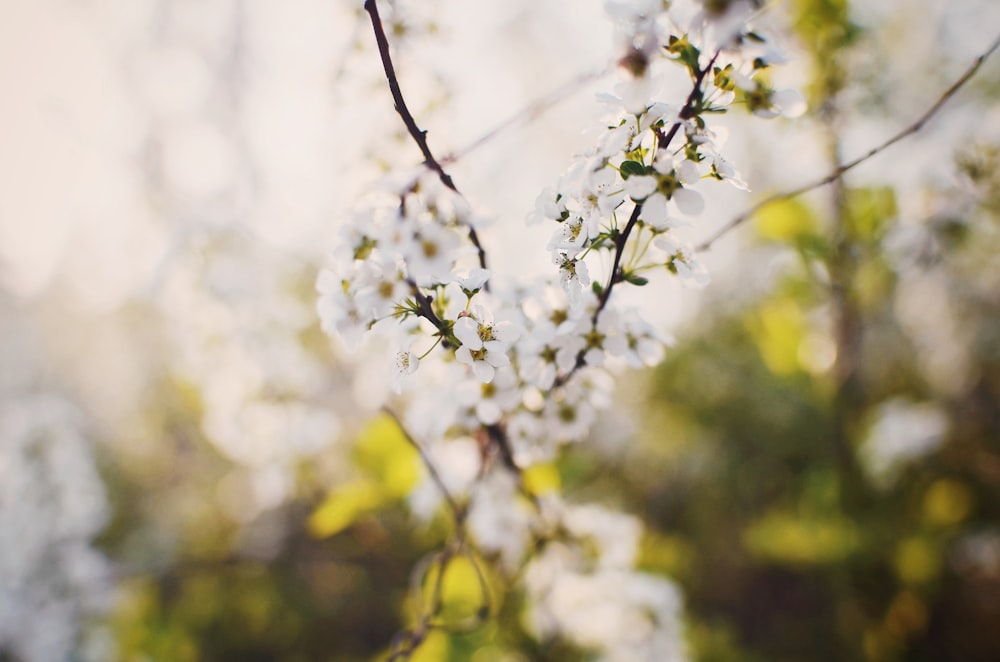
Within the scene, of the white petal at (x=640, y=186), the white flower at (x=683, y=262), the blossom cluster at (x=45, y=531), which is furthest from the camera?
the blossom cluster at (x=45, y=531)

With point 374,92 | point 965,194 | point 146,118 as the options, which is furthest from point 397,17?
point 146,118

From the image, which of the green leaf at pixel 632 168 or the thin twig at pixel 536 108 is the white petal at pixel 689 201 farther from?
the thin twig at pixel 536 108

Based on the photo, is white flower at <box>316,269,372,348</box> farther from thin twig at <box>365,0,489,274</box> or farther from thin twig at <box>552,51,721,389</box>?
thin twig at <box>552,51,721,389</box>

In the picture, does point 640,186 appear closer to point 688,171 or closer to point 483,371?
point 688,171

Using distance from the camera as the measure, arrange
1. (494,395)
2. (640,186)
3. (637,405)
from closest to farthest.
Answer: (640,186) < (494,395) < (637,405)

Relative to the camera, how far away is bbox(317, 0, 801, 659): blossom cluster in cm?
49

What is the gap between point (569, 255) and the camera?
22.1 inches

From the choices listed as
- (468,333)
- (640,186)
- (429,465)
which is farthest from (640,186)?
(429,465)

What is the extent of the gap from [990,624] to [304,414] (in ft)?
8.66

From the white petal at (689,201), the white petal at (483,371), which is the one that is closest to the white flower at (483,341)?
the white petal at (483,371)

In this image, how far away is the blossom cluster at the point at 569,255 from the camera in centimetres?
49

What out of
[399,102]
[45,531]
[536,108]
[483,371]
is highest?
[45,531]

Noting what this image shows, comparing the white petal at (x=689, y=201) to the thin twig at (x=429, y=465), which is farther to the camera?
the thin twig at (x=429, y=465)

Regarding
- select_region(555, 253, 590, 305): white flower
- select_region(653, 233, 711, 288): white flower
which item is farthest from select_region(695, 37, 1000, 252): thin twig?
select_region(555, 253, 590, 305): white flower
